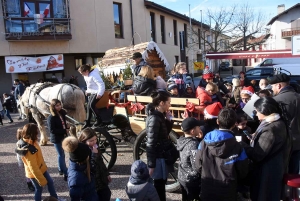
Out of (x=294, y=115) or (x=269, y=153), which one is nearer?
(x=269, y=153)

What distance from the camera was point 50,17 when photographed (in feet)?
49.8

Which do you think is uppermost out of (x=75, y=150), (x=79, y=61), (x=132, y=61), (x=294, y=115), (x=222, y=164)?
(x=79, y=61)

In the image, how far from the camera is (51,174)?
506 centimetres

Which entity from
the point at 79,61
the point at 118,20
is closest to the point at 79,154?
the point at 79,61

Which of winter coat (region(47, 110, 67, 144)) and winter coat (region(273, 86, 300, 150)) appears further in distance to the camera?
winter coat (region(47, 110, 67, 144))

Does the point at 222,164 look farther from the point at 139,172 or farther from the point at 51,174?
the point at 51,174

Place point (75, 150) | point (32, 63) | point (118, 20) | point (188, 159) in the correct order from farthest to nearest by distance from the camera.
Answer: point (118, 20)
point (32, 63)
point (188, 159)
point (75, 150)

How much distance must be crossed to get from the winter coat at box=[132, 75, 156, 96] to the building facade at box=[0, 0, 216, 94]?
7.88 m

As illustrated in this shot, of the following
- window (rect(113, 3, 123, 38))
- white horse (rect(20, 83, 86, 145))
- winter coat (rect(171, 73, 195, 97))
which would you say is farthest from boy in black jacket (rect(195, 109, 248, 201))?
window (rect(113, 3, 123, 38))

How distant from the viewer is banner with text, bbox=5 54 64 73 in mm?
14680

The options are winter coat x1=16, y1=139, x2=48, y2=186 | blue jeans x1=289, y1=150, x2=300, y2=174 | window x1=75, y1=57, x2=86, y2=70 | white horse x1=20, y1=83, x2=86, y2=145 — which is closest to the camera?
blue jeans x1=289, y1=150, x2=300, y2=174

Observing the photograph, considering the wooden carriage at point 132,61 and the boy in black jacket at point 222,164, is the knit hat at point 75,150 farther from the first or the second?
the wooden carriage at point 132,61

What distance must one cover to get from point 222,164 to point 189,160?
20.7 inches

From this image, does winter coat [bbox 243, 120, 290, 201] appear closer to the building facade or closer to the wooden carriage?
the wooden carriage
